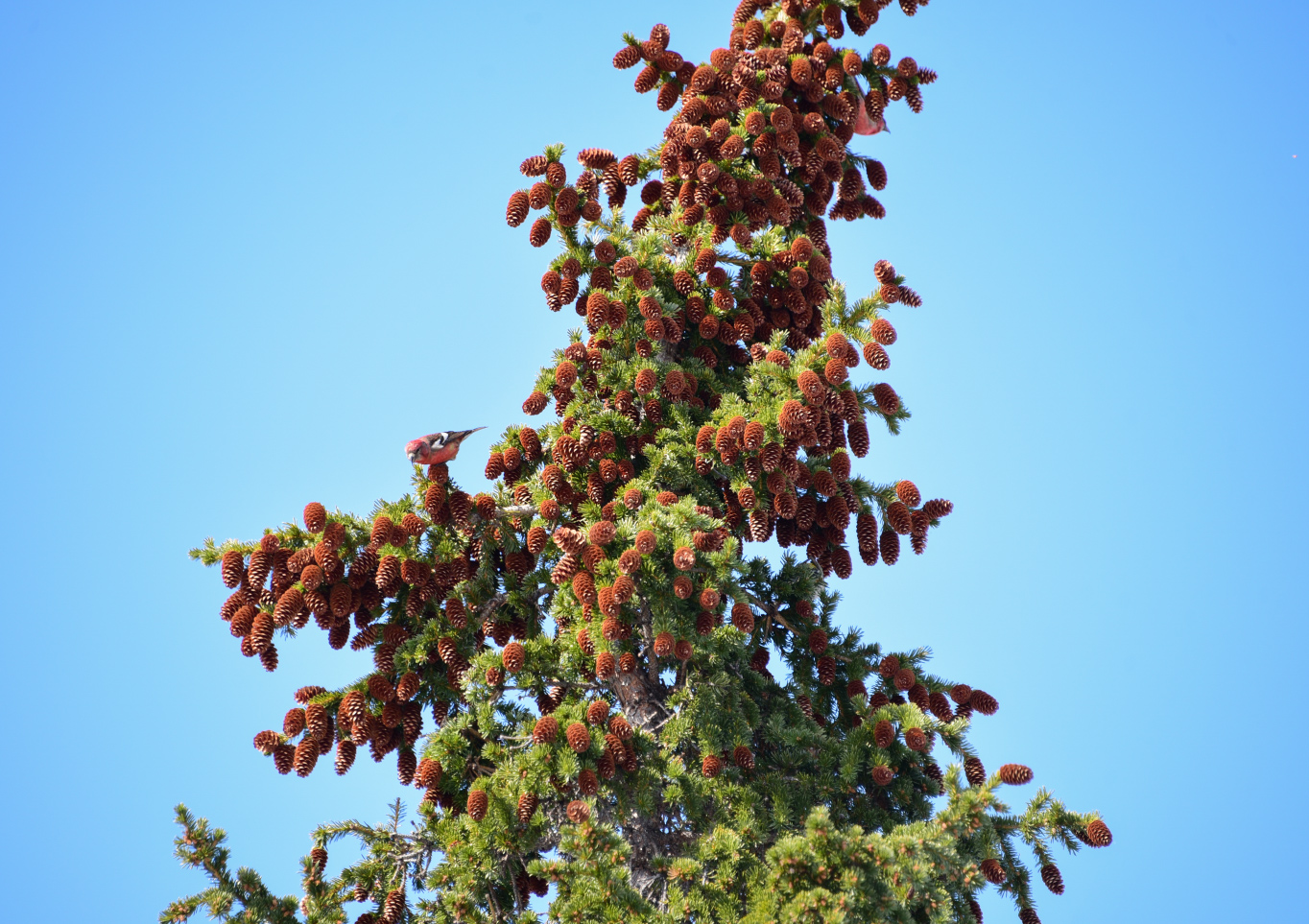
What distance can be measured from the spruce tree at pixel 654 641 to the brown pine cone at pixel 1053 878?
0.04 feet

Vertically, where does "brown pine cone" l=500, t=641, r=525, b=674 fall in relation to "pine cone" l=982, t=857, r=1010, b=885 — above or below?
above

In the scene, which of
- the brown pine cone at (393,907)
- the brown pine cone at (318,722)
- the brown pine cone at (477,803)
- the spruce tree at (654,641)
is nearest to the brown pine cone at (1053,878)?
the spruce tree at (654,641)

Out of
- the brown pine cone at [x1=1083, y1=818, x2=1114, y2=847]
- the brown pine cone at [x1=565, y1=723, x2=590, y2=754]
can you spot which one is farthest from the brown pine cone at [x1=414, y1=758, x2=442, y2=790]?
the brown pine cone at [x1=1083, y1=818, x2=1114, y2=847]

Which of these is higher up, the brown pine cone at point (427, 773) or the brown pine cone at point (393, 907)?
the brown pine cone at point (427, 773)

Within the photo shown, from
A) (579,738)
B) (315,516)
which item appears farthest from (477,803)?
(315,516)

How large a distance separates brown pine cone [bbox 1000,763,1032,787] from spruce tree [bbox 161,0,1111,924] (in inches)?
1.0

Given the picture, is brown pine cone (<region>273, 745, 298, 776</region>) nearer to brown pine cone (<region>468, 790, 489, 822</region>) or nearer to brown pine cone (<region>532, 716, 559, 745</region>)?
brown pine cone (<region>468, 790, 489, 822</region>)

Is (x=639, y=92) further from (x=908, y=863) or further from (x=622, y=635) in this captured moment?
(x=908, y=863)

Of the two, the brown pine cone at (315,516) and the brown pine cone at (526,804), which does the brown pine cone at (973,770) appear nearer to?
the brown pine cone at (526,804)

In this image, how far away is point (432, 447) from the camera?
5.50 m

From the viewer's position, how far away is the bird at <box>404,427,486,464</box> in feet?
18.0

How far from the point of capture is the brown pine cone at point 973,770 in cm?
540

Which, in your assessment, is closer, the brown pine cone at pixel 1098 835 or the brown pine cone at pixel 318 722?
the brown pine cone at pixel 1098 835

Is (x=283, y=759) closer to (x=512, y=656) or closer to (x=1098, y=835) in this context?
(x=512, y=656)
